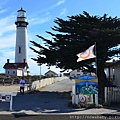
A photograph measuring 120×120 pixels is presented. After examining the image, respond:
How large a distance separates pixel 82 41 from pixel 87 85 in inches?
275

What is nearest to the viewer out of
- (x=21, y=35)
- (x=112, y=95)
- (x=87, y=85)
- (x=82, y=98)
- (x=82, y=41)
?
(x=87, y=85)

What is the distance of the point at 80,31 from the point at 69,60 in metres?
2.48

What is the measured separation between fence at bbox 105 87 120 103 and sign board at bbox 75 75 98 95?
115cm

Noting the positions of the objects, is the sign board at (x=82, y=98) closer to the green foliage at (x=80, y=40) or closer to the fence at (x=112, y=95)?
the fence at (x=112, y=95)

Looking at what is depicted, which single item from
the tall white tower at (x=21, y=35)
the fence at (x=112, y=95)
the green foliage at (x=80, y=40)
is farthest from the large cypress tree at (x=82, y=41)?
the tall white tower at (x=21, y=35)

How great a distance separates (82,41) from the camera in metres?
20.1

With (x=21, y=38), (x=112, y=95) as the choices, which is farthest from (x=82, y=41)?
(x=21, y=38)

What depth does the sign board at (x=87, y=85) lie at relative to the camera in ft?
44.6

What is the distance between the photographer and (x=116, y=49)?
20.7 metres

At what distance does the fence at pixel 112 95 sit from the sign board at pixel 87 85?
3.79 ft

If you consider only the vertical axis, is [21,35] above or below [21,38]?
above

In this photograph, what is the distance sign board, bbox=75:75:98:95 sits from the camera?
44.6 feet

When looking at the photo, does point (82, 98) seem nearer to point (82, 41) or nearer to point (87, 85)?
point (87, 85)

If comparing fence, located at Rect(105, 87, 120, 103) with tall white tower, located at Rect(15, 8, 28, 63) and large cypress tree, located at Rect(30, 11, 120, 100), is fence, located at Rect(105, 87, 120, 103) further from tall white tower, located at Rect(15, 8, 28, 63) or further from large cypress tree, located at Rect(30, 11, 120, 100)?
tall white tower, located at Rect(15, 8, 28, 63)
